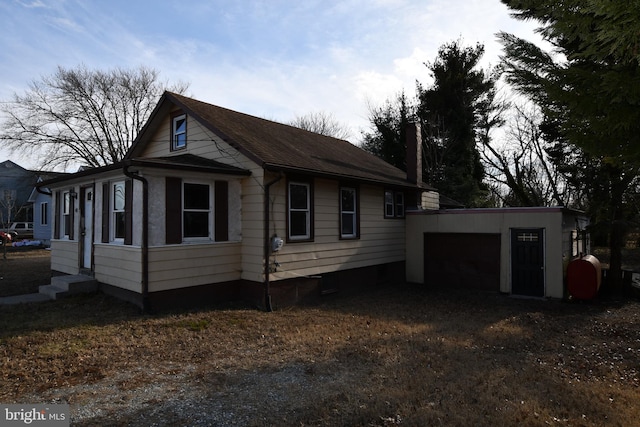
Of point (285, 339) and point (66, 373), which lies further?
point (285, 339)

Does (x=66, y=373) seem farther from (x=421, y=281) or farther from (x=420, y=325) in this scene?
(x=421, y=281)

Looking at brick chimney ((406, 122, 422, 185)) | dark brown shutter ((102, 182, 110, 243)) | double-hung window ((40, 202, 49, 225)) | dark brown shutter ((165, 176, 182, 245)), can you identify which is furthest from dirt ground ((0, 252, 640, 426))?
double-hung window ((40, 202, 49, 225))

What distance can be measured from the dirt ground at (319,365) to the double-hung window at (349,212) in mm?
2991

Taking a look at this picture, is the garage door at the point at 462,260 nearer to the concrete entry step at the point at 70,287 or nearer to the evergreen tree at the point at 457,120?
the concrete entry step at the point at 70,287

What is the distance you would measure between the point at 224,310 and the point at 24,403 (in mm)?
4575

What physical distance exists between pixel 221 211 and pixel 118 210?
2435mm

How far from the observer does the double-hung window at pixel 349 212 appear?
37.7 feet

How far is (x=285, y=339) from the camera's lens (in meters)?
6.94

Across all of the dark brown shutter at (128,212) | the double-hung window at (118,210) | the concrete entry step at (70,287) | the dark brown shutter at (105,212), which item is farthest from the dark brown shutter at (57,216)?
the dark brown shutter at (128,212)

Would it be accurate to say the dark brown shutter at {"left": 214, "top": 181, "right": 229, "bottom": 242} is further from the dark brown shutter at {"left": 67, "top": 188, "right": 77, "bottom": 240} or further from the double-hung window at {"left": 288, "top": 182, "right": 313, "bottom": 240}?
the dark brown shutter at {"left": 67, "top": 188, "right": 77, "bottom": 240}

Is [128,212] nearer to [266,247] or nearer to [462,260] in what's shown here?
[266,247]

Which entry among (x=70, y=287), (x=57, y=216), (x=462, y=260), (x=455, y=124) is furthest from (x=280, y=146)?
(x=455, y=124)

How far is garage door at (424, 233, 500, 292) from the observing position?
11953 millimetres

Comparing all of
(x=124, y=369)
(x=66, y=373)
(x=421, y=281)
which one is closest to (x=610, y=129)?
(x=124, y=369)
